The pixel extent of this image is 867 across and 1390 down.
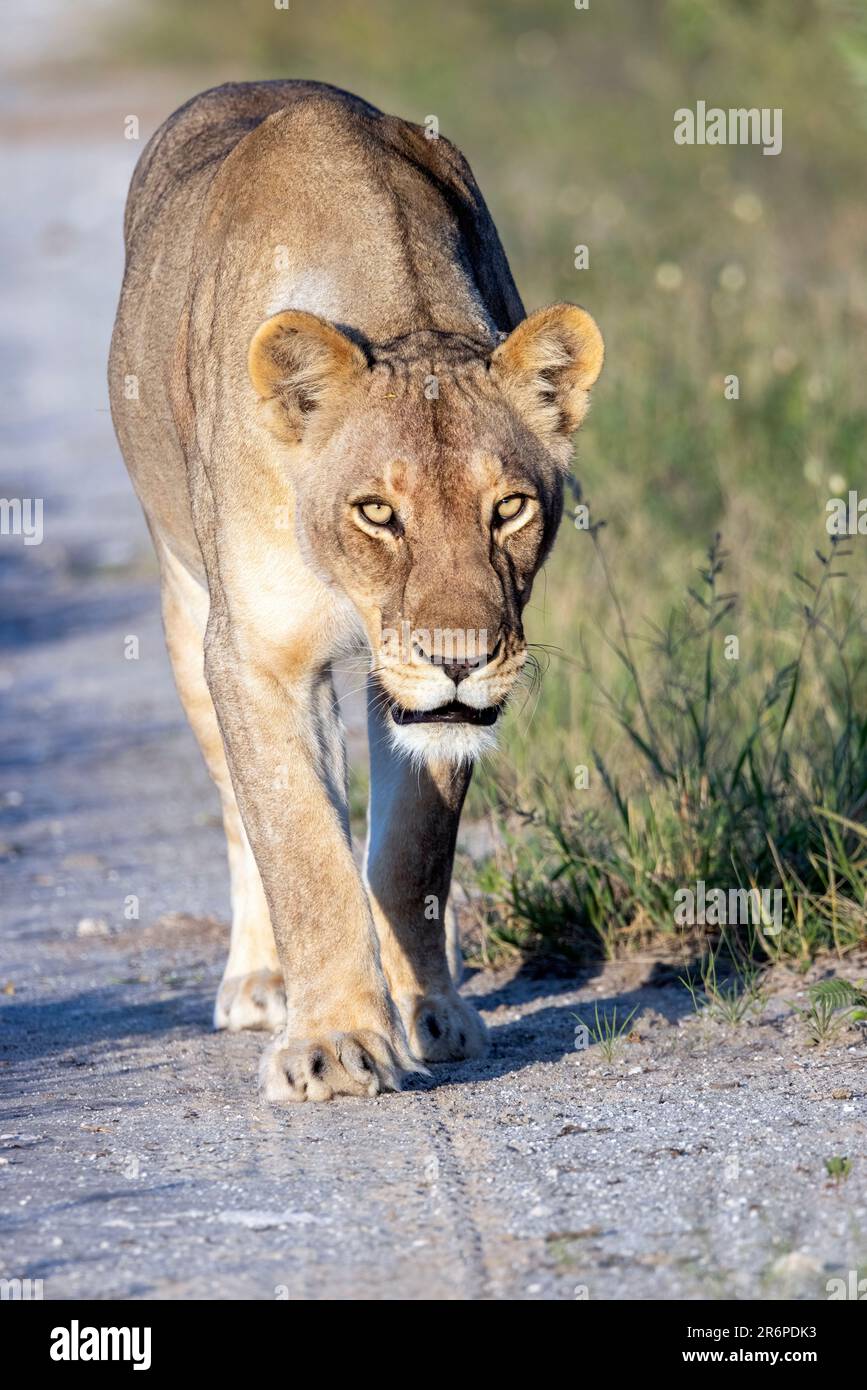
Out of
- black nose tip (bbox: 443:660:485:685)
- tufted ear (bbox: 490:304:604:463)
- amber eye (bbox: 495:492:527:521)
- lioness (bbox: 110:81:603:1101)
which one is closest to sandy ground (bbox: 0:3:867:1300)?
lioness (bbox: 110:81:603:1101)

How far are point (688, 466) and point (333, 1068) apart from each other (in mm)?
5484

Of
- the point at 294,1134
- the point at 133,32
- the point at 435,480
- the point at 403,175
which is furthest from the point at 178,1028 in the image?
the point at 133,32

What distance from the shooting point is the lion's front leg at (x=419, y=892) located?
465cm

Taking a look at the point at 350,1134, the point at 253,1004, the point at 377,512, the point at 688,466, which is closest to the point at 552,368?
the point at 377,512

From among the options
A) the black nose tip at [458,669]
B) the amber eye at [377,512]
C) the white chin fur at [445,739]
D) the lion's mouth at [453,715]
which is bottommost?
the white chin fur at [445,739]

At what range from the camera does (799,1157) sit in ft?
11.6

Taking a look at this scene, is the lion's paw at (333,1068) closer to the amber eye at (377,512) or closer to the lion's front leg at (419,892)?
the lion's front leg at (419,892)

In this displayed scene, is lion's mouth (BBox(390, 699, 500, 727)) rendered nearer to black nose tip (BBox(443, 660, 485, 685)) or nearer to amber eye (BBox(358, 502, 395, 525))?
black nose tip (BBox(443, 660, 485, 685))

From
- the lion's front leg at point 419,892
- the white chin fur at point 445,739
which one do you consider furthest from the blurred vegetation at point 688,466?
the white chin fur at point 445,739

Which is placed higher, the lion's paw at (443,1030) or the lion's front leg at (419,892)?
the lion's front leg at (419,892)

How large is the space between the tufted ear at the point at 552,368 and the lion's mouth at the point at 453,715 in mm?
715

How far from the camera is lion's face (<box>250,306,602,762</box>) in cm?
391

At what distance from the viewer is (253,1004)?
510 centimetres
